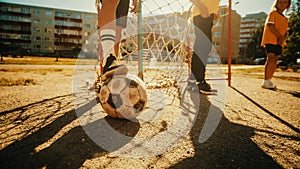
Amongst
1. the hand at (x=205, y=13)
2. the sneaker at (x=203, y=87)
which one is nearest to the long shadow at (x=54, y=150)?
the sneaker at (x=203, y=87)

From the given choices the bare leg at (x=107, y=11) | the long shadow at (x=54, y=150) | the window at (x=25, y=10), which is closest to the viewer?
the long shadow at (x=54, y=150)

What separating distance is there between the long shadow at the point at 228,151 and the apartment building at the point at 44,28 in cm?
4790

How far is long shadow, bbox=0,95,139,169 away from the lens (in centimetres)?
90

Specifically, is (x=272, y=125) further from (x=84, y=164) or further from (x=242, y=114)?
(x=84, y=164)

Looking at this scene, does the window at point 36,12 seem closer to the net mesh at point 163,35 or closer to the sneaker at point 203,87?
the net mesh at point 163,35

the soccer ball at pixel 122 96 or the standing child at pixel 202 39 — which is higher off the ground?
the standing child at pixel 202 39

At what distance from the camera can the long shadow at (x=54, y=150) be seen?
35.5 inches

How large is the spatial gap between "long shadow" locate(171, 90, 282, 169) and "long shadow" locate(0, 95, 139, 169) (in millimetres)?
465

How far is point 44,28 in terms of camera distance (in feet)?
162

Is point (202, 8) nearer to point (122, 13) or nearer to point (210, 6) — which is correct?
point (210, 6)

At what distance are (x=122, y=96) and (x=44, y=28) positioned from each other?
2261 inches

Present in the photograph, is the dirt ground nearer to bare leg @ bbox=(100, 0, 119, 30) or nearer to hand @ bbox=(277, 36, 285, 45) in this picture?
bare leg @ bbox=(100, 0, 119, 30)

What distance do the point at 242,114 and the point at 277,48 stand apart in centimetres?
245

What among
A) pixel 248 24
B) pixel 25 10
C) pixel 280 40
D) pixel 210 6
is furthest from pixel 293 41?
pixel 248 24
